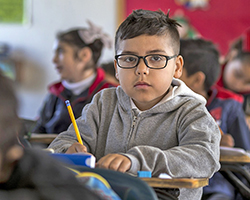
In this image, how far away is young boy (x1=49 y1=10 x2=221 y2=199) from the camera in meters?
1.29

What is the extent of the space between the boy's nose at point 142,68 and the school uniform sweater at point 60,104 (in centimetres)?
144

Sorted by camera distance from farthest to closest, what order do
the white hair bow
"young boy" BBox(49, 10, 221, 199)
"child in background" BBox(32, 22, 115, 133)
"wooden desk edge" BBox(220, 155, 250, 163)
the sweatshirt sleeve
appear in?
the white hair bow < "child in background" BBox(32, 22, 115, 133) < "wooden desk edge" BBox(220, 155, 250, 163) < "young boy" BBox(49, 10, 221, 199) < the sweatshirt sleeve

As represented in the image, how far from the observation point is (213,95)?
260 cm

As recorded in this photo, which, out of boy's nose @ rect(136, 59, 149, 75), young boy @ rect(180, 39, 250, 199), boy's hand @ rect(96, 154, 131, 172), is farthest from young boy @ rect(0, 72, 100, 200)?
young boy @ rect(180, 39, 250, 199)

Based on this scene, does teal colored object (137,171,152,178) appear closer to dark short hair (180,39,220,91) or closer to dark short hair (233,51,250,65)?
dark short hair (180,39,220,91)

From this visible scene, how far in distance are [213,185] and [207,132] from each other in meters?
0.96

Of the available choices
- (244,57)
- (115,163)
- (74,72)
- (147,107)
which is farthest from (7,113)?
(244,57)

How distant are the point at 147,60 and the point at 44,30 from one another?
3989mm

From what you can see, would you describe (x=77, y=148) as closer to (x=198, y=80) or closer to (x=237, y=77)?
(x=198, y=80)

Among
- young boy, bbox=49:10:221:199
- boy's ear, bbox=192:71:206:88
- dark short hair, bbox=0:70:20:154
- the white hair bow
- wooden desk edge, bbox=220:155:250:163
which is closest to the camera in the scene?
dark short hair, bbox=0:70:20:154

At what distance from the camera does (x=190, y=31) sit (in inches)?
197

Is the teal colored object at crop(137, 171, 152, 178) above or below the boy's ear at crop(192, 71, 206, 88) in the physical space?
above

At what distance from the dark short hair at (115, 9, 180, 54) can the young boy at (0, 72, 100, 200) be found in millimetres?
833

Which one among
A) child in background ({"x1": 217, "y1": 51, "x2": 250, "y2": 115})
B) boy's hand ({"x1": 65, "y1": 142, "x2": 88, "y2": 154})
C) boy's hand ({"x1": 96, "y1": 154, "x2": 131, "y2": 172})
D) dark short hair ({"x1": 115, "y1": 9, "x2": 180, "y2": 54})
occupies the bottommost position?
child in background ({"x1": 217, "y1": 51, "x2": 250, "y2": 115})
